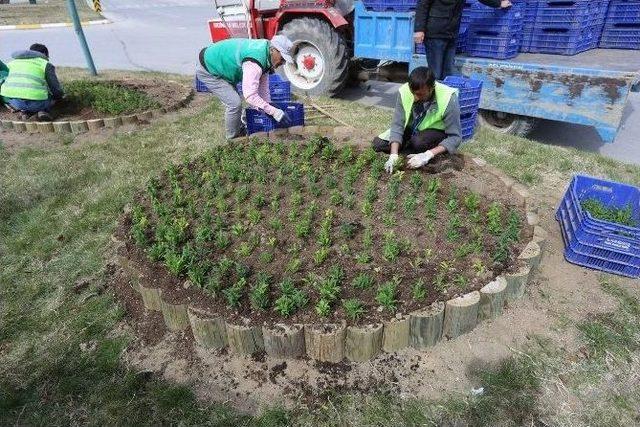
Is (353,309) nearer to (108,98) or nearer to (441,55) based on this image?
(441,55)

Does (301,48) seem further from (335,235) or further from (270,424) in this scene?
(270,424)

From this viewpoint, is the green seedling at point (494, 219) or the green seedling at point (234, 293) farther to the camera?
the green seedling at point (494, 219)

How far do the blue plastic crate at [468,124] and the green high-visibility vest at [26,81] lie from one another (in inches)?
229

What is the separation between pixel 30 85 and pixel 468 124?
5985mm

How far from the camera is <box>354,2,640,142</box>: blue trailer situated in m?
4.43

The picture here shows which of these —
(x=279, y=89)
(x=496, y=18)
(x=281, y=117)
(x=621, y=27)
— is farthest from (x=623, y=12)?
(x=281, y=117)

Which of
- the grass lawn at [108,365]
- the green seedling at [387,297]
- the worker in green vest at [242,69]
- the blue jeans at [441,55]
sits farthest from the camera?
the blue jeans at [441,55]

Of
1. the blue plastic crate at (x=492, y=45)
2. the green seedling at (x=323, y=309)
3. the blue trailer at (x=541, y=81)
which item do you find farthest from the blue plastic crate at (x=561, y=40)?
the green seedling at (x=323, y=309)

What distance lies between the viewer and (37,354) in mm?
2777

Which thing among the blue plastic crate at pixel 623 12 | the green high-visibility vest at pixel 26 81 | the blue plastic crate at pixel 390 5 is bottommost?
the green high-visibility vest at pixel 26 81

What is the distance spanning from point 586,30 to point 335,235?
472 centimetres

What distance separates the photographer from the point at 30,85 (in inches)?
240

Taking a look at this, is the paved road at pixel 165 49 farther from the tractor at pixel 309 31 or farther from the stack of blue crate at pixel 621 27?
the stack of blue crate at pixel 621 27

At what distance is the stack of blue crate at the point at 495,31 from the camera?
5.11 meters
